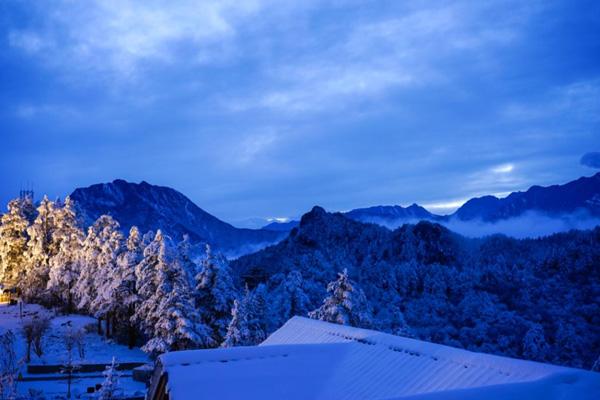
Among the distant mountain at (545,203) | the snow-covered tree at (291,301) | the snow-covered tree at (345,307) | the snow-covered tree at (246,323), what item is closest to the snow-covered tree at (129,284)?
the snow-covered tree at (246,323)

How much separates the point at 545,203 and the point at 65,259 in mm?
115368

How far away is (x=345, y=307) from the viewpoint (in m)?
29.2

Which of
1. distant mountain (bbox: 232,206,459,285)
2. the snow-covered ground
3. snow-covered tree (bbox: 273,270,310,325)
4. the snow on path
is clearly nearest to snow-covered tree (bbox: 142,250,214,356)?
the snow-covered ground

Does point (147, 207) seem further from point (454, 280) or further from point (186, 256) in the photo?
point (186, 256)

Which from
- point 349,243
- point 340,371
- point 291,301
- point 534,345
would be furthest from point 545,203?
point 340,371

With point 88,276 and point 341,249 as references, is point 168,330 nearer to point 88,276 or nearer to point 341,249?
point 88,276

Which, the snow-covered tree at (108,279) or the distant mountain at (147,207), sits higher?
the distant mountain at (147,207)

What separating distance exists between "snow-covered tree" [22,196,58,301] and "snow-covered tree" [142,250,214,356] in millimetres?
26559

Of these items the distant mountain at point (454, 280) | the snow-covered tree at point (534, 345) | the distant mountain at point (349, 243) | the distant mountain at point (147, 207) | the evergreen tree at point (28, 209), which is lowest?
the snow-covered tree at point (534, 345)

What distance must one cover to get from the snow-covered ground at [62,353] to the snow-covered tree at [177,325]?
261 centimetres

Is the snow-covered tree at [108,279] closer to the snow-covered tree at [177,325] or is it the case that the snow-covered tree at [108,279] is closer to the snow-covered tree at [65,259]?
the snow-covered tree at [65,259]

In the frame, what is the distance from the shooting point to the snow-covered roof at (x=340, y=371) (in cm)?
941

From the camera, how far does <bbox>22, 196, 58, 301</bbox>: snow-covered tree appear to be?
165ft

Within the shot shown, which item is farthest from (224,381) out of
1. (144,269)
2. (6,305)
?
(6,305)
